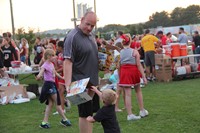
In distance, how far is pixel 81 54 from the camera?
4.37 metres

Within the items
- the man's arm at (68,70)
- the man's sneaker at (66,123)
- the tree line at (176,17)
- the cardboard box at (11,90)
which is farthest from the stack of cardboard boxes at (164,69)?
the tree line at (176,17)

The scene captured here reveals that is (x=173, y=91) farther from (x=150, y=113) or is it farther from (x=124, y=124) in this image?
(x=124, y=124)

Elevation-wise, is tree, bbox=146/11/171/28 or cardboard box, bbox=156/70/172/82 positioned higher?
tree, bbox=146/11/171/28

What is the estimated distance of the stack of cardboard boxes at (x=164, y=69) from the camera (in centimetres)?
1294

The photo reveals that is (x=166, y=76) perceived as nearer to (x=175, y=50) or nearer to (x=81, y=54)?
(x=175, y=50)

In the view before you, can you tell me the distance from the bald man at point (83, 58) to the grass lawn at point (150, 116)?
1.71 metres

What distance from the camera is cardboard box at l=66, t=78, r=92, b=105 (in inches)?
156

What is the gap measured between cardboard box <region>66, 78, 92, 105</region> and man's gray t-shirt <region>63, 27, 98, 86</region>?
0.26m

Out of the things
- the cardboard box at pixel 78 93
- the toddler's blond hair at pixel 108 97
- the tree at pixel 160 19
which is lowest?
the toddler's blond hair at pixel 108 97

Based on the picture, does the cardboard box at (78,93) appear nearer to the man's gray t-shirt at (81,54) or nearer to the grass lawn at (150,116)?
the man's gray t-shirt at (81,54)

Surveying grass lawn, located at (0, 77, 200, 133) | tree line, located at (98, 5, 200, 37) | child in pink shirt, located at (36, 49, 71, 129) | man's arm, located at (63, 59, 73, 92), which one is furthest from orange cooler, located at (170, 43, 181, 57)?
tree line, located at (98, 5, 200, 37)

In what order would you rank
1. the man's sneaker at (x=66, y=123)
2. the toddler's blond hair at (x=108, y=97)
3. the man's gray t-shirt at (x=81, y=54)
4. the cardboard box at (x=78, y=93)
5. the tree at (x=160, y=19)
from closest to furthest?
1. the cardboard box at (x=78, y=93)
2. the man's gray t-shirt at (x=81, y=54)
3. the toddler's blond hair at (x=108, y=97)
4. the man's sneaker at (x=66, y=123)
5. the tree at (x=160, y=19)

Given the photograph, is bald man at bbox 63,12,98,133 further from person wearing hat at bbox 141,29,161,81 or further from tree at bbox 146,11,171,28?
tree at bbox 146,11,171,28


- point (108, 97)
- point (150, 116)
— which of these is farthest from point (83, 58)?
point (150, 116)
